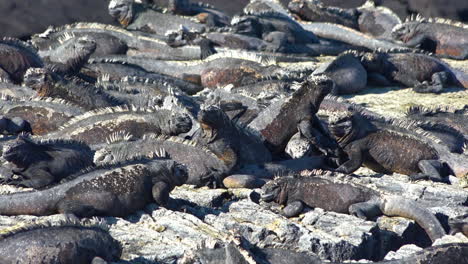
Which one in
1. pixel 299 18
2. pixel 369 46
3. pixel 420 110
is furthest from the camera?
pixel 299 18

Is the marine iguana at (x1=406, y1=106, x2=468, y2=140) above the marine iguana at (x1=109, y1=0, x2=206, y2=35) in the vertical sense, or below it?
below

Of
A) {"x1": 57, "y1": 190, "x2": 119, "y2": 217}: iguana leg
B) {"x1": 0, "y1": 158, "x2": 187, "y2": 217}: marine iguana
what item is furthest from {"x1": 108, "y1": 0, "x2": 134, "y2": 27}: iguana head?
{"x1": 57, "y1": 190, "x2": 119, "y2": 217}: iguana leg

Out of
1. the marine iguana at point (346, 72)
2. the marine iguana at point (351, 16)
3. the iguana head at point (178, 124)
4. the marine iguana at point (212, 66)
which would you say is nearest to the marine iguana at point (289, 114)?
the iguana head at point (178, 124)

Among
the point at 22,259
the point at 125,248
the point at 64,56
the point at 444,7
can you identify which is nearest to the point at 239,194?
the point at 125,248

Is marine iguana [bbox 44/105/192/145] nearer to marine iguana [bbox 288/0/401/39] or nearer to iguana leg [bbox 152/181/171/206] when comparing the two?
iguana leg [bbox 152/181/171/206]

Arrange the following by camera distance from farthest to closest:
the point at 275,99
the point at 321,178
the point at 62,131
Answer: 1. the point at 275,99
2. the point at 62,131
3. the point at 321,178

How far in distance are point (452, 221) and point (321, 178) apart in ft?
4.43

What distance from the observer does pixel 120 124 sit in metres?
10.7

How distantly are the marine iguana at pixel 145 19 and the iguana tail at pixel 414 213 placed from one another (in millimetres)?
8370

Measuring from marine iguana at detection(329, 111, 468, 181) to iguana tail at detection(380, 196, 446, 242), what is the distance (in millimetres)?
1546

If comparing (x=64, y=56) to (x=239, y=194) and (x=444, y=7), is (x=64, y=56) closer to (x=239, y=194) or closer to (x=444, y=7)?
(x=239, y=194)

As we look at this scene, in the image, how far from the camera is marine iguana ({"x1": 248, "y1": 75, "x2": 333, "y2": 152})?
1096cm

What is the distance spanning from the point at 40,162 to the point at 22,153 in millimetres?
184

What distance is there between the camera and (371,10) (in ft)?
64.2
